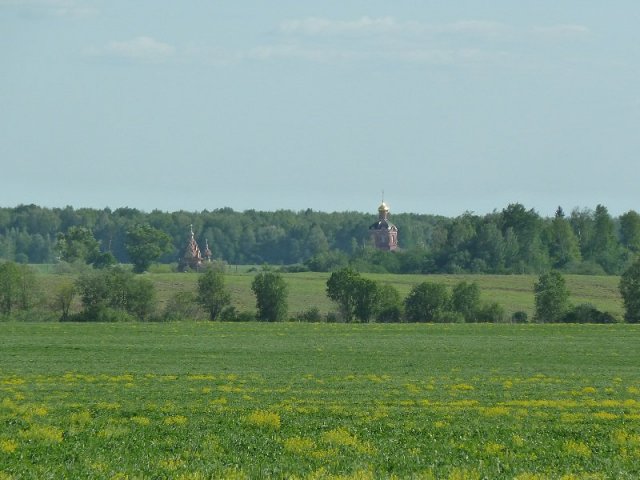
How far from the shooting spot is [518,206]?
160 m

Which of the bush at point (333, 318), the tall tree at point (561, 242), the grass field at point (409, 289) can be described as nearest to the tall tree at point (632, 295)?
the grass field at point (409, 289)

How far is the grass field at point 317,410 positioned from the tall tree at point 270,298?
A: 3057 cm

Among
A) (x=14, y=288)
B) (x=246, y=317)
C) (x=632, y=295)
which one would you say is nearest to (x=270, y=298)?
(x=246, y=317)

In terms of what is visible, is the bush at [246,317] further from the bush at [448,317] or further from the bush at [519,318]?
the bush at [519,318]

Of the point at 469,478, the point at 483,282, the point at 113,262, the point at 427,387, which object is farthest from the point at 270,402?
the point at 113,262

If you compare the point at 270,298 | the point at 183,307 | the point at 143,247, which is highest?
the point at 143,247

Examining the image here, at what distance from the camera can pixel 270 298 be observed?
306ft

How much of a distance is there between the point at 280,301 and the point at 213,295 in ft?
17.9

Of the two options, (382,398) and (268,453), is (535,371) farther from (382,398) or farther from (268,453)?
(268,453)

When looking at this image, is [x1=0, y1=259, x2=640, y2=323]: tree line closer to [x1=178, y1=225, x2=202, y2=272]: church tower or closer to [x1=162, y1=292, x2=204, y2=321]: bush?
[x1=162, y1=292, x2=204, y2=321]: bush

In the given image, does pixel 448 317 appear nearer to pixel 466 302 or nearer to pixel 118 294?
pixel 466 302

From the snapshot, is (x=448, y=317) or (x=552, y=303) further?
(x=552, y=303)

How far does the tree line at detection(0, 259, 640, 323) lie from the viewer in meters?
92.1

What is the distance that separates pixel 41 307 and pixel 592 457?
3077 inches
